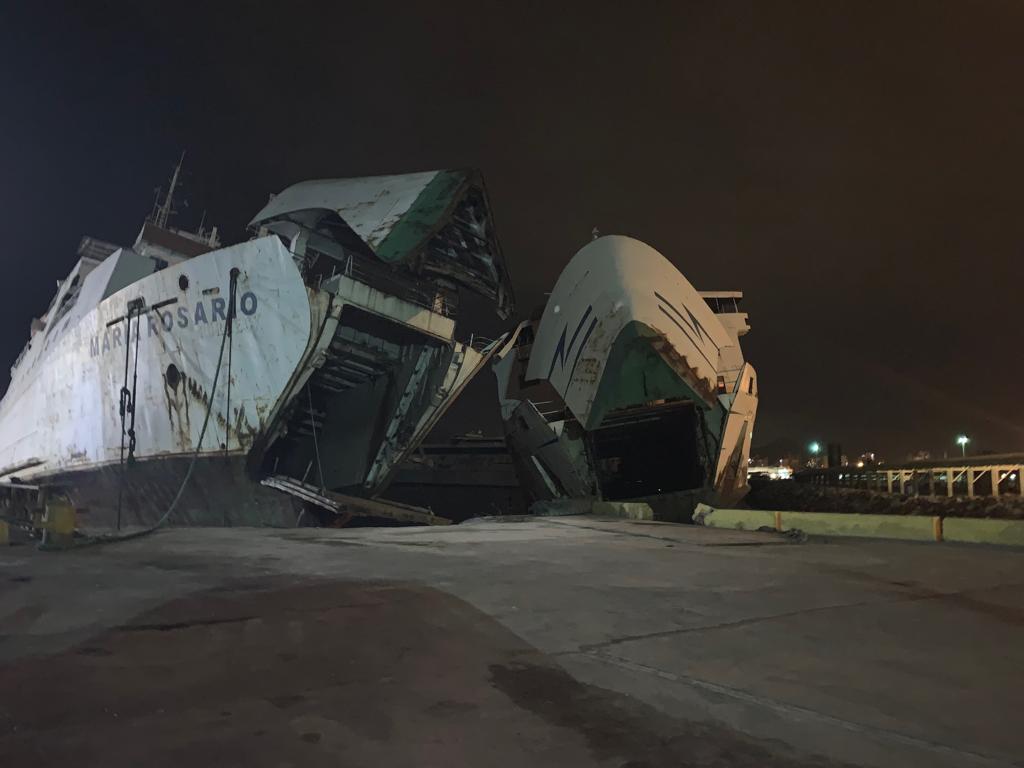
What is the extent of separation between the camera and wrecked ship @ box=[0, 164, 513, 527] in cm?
1340

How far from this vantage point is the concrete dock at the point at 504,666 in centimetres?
217

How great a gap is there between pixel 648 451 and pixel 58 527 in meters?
19.6

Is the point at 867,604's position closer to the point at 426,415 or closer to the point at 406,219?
the point at 406,219

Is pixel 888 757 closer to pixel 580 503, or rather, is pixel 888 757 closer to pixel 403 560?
pixel 403 560

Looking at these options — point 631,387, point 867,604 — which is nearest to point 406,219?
point 631,387

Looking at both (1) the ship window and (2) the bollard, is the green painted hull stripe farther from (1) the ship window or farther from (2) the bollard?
(2) the bollard

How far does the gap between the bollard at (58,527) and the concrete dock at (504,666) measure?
2.84 feet

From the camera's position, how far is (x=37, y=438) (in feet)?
76.8

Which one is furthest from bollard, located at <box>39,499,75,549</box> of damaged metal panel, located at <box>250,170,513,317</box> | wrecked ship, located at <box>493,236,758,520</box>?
wrecked ship, located at <box>493,236,758,520</box>

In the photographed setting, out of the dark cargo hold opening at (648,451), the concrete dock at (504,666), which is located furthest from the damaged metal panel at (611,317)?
the concrete dock at (504,666)

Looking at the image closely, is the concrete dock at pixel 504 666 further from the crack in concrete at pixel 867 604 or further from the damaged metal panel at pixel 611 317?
the damaged metal panel at pixel 611 317

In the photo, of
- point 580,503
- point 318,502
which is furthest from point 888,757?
point 580,503

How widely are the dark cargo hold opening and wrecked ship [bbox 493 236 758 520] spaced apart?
0.19 ft

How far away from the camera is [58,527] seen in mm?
7016
